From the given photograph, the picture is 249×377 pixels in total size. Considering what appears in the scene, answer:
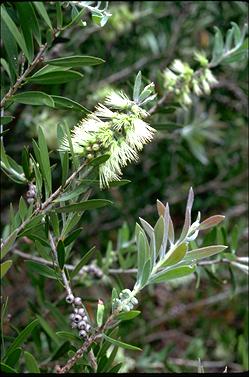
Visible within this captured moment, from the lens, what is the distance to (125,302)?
0.66 m

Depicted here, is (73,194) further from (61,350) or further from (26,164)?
(61,350)

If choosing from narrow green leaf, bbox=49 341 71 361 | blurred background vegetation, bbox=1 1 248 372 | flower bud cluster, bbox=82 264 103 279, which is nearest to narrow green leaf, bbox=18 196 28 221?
narrow green leaf, bbox=49 341 71 361

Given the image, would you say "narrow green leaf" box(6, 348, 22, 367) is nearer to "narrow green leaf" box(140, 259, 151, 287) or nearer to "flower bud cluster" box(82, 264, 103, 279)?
"narrow green leaf" box(140, 259, 151, 287)

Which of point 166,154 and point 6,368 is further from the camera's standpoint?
point 166,154

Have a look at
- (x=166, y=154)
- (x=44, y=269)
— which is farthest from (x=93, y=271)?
(x=166, y=154)

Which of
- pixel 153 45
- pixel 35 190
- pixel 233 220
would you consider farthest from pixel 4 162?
pixel 233 220

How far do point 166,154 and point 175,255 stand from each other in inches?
42.8

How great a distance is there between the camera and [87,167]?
697 millimetres

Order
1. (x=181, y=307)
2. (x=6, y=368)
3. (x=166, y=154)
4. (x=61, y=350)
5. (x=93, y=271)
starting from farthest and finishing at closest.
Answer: (x=181, y=307) → (x=166, y=154) → (x=93, y=271) → (x=61, y=350) → (x=6, y=368)

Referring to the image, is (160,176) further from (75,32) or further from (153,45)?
(75,32)

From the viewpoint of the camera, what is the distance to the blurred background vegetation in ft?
5.03

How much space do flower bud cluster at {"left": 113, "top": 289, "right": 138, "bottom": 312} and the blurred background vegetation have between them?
740 millimetres

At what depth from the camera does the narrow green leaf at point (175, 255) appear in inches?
26.0

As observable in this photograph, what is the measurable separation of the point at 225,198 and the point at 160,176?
0.24 m
